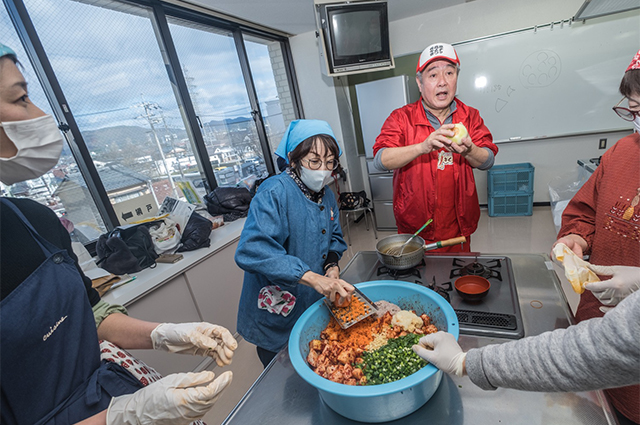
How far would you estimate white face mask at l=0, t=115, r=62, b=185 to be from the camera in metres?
0.65

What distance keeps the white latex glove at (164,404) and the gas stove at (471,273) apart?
2.61 ft

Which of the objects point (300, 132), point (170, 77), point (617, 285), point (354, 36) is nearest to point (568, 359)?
point (617, 285)

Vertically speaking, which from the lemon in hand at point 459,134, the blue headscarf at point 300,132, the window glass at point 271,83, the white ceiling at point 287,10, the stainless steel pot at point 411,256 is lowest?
the stainless steel pot at point 411,256

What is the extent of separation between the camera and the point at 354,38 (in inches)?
123

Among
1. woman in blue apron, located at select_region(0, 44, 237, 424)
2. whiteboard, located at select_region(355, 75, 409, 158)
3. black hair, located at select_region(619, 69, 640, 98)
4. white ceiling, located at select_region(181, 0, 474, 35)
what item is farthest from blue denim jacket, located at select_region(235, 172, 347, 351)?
whiteboard, located at select_region(355, 75, 409, 158)

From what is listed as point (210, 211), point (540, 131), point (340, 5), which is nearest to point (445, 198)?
point (210, 211)

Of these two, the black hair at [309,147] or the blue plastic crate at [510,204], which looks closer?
the black hair at [309,147]

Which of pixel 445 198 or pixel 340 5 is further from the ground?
pixel 340 5

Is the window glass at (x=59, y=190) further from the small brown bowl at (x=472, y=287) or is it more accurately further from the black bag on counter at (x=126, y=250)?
the small brown bowl at (x=472, y=287)

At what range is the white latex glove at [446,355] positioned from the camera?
0.69 metres

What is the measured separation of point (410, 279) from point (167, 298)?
63.6 inches

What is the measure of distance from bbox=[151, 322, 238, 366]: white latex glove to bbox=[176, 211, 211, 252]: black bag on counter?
4.56ft

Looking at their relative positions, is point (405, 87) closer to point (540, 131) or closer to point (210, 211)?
point (540, 131)

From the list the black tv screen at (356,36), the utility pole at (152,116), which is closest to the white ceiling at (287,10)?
the black tv screen at (356,36)
